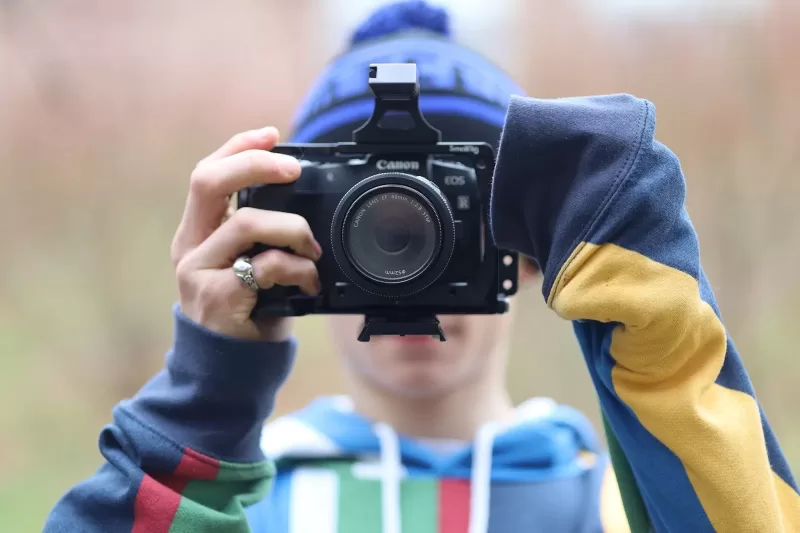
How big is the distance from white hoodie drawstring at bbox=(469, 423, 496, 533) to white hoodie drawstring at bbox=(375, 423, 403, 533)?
0.23 feet

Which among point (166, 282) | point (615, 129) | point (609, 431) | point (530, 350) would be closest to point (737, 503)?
point (609, 431)

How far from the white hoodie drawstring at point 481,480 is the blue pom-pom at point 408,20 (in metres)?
0.42

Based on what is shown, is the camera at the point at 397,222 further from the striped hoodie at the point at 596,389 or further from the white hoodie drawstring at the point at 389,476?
the white hoodie drawstring at the point at 389,476

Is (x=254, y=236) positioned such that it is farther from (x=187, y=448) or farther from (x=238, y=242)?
(x=187, y=448)

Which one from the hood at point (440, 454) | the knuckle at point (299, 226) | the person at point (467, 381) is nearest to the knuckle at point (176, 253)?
the person at point (467, 381)

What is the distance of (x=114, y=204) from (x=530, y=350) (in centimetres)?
94

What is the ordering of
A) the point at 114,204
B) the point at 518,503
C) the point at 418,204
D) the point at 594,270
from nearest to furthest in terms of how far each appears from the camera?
the point at 594,270, the point at 418,204, the point at 518,503, the point at 114,204

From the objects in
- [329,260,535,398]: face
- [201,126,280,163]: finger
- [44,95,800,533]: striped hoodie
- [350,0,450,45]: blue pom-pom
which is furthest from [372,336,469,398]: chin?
[350,0,450,45]: blue pom-pom

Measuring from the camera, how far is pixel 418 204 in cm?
58

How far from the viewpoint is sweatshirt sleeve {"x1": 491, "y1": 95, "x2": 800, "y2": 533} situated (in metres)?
0.46

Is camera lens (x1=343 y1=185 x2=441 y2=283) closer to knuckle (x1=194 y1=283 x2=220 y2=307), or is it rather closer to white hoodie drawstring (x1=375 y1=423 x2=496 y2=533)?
knuckle (x1=194 y1=283 x2=220 y2=307)

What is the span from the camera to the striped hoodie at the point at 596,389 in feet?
1.53

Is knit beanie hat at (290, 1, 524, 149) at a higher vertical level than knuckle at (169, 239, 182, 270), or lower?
higher

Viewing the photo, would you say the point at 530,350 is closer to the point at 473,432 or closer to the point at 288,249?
the point at 473,432
